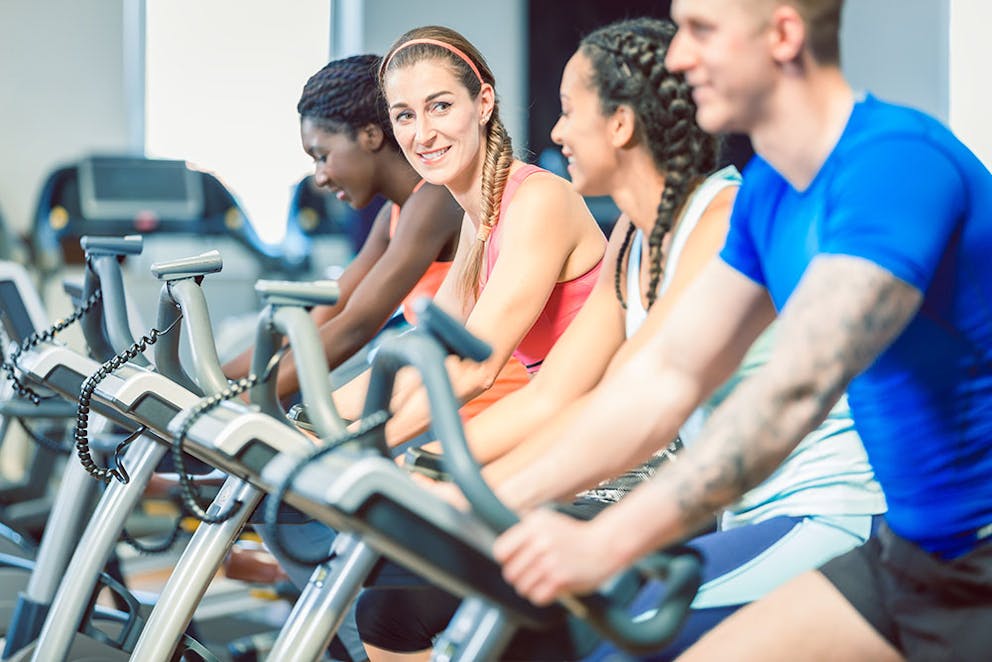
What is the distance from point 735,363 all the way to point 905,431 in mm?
257

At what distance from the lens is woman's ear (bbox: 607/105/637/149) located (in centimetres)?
185

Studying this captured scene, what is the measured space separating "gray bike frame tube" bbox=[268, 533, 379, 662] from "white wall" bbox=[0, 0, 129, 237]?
14.9ft

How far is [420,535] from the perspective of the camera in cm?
113

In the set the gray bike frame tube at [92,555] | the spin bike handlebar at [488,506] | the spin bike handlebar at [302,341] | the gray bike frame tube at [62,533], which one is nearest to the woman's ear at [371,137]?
the gray bike frame tube at [92,555]

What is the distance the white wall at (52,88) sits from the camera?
5.57 metres

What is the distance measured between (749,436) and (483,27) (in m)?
6.24

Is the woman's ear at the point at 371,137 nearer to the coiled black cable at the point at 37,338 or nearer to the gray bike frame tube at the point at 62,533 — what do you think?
the coiled black cable at the point at 37,338

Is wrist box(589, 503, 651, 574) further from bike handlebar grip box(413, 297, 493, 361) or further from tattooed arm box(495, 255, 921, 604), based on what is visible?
bike handlebar grip box(413, 297, 493, 361)

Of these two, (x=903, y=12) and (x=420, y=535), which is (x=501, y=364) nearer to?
(x=420, y=535)

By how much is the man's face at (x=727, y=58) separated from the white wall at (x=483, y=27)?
17.4ft

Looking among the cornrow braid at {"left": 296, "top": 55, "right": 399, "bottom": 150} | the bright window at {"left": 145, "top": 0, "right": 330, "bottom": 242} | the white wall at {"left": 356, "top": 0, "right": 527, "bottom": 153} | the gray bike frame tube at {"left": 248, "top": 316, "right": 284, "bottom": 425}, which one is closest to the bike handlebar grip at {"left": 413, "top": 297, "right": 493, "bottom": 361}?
the gray bike frame tube at {"left": 248, "top": 316, "right": 284, "bottom": 425}

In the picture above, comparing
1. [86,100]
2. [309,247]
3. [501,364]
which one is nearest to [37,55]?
[86,100]

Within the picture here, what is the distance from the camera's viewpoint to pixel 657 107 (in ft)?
6.08

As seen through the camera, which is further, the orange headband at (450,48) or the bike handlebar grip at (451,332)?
the orange headband at (450,48)
